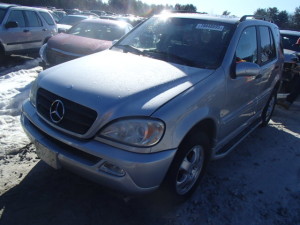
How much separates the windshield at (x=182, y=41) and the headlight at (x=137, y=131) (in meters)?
1.12

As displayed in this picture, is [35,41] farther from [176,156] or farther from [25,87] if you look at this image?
[176,156]

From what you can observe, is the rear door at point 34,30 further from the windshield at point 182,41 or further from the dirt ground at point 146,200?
the dirt ground at point 146,200

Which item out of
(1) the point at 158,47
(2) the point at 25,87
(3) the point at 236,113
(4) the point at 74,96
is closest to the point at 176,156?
(4) the point at 74,96

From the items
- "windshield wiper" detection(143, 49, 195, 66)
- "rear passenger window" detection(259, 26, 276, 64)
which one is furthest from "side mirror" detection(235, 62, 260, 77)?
"rear passenger window" detection(259, 26, 276, 64)

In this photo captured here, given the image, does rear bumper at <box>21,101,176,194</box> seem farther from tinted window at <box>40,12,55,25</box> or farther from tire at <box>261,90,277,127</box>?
tinted window at <box>40,12,55,25</box>

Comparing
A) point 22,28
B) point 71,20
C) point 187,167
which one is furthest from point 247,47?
point 71,20

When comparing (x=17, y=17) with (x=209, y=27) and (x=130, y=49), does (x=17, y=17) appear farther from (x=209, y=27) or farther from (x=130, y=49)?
(x=209, y=27)

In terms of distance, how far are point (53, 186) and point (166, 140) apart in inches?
56.9

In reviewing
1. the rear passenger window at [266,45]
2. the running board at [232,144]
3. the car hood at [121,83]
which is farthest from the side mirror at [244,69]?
the rear passenger window at [266,45]

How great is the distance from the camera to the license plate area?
2438 mm

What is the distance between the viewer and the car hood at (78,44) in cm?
675

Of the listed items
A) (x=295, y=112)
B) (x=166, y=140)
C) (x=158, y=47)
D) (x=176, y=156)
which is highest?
(x=158, y=47)

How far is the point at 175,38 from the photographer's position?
139 inches

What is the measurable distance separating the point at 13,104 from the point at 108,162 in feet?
11.6
